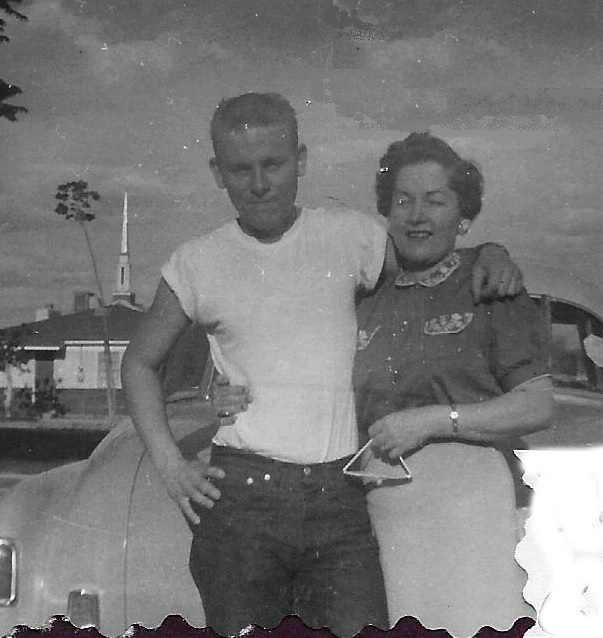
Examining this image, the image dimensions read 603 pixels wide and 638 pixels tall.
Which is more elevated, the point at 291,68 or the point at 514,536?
the point at 291,68

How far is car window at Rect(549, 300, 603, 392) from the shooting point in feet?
6.72

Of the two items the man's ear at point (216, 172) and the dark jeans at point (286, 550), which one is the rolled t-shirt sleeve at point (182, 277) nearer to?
the man's ear at point (216, 172)

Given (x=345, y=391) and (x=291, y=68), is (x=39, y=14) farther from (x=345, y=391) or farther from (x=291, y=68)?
(x=345, y=391)

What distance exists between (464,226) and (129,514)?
1.06m

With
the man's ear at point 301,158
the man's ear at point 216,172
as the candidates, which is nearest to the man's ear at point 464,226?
the man's ear at point 301,158

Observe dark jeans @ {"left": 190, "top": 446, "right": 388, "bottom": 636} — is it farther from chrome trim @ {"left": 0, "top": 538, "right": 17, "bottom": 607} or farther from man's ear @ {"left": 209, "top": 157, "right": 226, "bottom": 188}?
man's ear @ {"left": 209, "top": 157, "right": 226, "bottom": 188}

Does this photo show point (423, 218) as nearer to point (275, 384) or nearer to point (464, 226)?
point (464, 226)

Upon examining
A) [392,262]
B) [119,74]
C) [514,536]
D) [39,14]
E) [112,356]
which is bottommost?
[514,536]

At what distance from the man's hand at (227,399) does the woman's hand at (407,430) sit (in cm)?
32

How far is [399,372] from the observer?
6.52 ft

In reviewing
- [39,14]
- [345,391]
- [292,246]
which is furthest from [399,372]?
[39,14]

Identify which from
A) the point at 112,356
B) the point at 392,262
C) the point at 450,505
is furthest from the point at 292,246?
the point at 450,505

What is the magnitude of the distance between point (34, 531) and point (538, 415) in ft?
4.18

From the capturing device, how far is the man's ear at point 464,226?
201 cm
